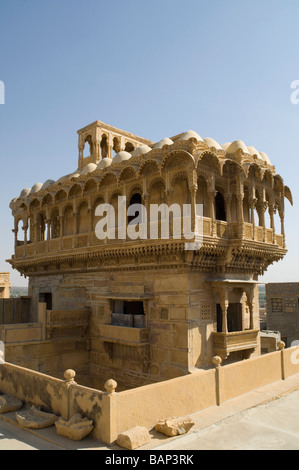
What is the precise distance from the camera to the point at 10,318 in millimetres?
18562

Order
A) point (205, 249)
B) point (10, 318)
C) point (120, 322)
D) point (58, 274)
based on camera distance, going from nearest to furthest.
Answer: point (205, 249)
point (120, 322)
point (58, 274)
point (10, 318)

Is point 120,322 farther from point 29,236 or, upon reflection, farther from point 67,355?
point 29,236

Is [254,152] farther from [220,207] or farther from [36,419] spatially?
[36,419]

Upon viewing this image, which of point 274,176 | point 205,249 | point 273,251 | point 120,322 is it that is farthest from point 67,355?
point 274,176

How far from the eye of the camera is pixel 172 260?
1219 cm

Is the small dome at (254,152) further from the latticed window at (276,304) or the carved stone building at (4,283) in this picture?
the carved stone building at (4,283)

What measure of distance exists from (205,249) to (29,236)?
10.5 m

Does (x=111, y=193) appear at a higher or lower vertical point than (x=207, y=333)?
higher

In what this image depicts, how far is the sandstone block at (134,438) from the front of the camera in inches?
266

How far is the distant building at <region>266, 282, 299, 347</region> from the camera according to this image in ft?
102

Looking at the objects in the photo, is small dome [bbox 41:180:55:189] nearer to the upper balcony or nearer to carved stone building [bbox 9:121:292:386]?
the upper balcony

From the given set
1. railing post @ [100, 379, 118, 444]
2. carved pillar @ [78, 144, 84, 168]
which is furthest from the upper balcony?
railing post @ [100, 379, 118, 444]
